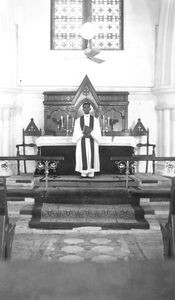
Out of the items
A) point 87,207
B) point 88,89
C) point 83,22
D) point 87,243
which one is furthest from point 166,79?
point 87,243

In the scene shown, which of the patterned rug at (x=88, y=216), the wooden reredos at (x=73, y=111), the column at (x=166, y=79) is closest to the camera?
the patterned rug at (x=88, y=216)

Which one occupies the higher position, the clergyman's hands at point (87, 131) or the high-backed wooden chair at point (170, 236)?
the clergyman's hands at point (87, 131)

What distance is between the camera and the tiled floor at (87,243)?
5938 millimetres

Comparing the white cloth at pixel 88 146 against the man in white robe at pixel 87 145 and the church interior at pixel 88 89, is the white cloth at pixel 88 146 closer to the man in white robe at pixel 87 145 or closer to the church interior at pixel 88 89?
the man in white robe at pixel 87 145

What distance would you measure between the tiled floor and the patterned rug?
14cm

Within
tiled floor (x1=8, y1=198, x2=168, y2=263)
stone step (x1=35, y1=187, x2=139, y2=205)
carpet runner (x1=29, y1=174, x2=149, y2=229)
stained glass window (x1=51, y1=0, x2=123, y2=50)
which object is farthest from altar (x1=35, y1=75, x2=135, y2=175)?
tiled floor (x1=8, y1=198, x2=168, y2=263)

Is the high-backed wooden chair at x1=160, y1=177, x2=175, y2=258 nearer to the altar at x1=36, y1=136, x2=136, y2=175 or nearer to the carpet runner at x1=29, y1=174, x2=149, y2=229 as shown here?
the carpet runner at x1=29, y1=174, x2=149, y2=229

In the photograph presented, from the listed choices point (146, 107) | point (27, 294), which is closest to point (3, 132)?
point (146, 107)

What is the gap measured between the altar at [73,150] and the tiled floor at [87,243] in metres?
3.58

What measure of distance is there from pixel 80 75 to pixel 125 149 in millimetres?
2921

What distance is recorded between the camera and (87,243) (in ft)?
21.8

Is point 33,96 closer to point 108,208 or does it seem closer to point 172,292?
point 108,208

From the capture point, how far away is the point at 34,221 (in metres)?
7.68

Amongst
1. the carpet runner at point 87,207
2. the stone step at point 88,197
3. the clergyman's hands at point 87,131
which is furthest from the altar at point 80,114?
the stone step at point 88,197
